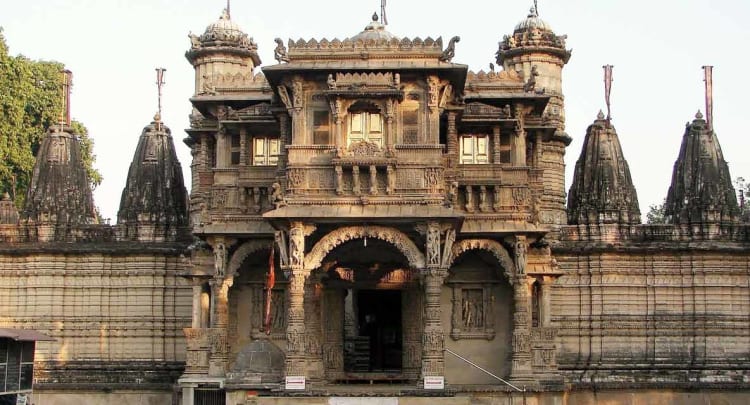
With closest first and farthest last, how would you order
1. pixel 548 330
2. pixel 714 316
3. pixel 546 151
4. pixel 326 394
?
pixel 326 394, pixel 548 330, pixel 714 316, pixel 546 151

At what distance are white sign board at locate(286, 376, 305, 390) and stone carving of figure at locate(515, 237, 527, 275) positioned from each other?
6351 millimetres

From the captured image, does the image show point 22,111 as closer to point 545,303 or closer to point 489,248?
point 489,248

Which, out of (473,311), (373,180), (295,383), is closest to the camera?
(295,383)

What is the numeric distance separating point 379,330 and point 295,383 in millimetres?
8662

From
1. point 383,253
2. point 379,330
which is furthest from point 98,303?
point 383,253

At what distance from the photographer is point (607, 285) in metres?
38.7

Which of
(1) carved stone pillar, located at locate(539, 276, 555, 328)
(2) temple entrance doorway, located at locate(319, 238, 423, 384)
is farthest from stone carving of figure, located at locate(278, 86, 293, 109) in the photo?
(1) carved stone pillar, located at locate(539, 276, 555, 328)

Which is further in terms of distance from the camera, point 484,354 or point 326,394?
point 484,354

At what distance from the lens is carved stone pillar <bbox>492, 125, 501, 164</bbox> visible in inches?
1310

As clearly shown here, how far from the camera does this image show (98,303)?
40062mm

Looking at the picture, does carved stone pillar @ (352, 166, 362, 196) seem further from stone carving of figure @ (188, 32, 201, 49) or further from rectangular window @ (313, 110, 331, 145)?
stone carving of figure @ (188, 32, 201, 49)

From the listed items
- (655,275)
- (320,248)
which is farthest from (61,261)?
(655,275)

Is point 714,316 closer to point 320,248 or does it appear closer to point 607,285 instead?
point 607,285

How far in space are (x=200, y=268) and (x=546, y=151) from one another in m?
14.4
